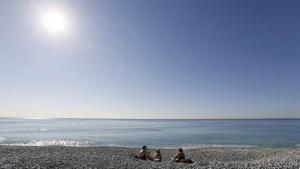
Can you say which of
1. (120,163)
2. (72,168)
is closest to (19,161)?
(72,168)

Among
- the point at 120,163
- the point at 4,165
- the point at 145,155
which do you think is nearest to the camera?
the point at 4,165

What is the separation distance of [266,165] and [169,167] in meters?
6.65

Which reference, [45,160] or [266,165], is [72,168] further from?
[266,165]

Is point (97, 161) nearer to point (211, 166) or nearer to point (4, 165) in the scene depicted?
point (4, 165)

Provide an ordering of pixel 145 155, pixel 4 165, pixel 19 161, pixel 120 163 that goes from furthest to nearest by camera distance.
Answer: pixel 145 155 → pixel 120 163 → pixel 19 161 → pixel 4 165

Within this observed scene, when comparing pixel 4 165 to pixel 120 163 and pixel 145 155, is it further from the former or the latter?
pixel 145 155

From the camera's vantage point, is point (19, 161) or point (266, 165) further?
point (266, 165)

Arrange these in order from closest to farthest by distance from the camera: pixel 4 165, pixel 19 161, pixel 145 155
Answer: pixel 4 165 < pixel 19 161 < pixel 145 155

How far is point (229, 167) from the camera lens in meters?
20.0

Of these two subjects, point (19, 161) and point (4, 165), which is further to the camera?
point (19, 161)

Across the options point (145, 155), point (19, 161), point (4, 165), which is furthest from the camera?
point (145, 155)

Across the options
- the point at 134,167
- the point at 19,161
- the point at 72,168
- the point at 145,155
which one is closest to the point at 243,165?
the point at 134,167

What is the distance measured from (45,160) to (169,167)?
25.5 ft

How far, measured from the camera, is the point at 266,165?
21016 mm
